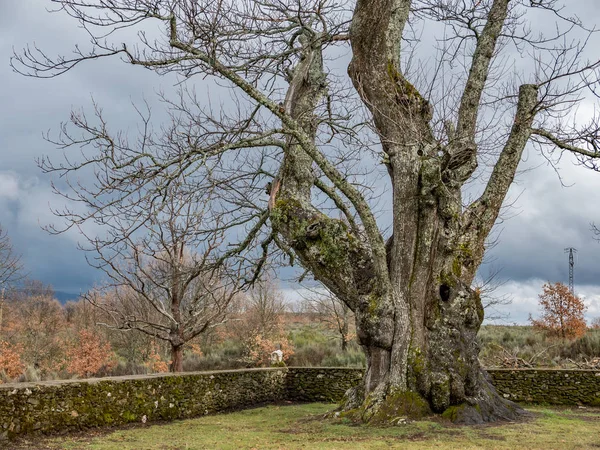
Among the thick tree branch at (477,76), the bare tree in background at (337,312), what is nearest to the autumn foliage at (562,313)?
Answer: the bare tree in background at (337,312)

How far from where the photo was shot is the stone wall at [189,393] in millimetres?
8867

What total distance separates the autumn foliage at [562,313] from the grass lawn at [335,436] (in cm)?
1422

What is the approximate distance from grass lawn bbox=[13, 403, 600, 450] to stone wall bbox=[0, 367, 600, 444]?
0.36 meters

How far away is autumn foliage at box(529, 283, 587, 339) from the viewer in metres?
23.8

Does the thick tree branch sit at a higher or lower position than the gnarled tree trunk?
higher

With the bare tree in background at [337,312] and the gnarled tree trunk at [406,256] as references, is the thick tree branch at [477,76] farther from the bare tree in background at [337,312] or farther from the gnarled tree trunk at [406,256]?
the bare tree in background at [337,312]

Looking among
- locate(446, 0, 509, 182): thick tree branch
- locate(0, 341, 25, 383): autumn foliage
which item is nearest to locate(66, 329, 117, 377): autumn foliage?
locate(0, 341, 25, 383): autumn foliage

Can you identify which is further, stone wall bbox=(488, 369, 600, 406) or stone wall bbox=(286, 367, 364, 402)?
stone wall bbox=(286, 367, 364, 402)

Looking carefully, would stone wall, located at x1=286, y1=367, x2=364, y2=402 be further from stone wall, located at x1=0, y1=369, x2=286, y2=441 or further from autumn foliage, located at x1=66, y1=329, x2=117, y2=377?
autumn foliage, located at x1=66, y1=329, x2=117, y2=377

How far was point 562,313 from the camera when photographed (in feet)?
79.2

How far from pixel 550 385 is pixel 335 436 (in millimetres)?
7987

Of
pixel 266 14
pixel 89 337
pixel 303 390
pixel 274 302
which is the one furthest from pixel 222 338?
pixel 266 14

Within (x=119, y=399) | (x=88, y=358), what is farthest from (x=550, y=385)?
(x=88, y=358)

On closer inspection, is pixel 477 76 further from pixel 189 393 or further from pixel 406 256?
pixel 189 393
